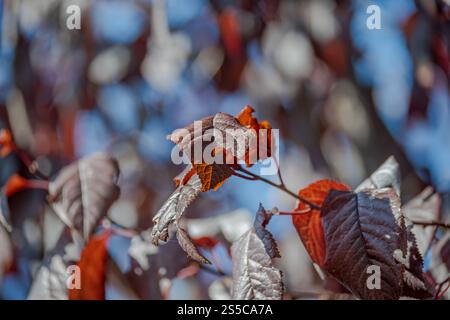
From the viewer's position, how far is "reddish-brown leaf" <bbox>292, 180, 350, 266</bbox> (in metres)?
0.40

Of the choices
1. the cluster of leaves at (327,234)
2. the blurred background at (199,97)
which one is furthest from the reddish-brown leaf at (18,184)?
the cluster of leaves at (327,234)

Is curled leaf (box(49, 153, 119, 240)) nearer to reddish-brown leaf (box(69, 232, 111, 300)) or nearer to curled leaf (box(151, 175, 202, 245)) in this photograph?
reddish-brown leaf (box(69, 232, 111, 300))

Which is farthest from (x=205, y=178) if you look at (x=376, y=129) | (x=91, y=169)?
(x=376, y=129)

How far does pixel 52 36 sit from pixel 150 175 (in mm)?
265

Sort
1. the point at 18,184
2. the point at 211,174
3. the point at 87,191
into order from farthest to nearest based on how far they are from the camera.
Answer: the point at 18,184 → the point at 87,191 → the point at 211,174

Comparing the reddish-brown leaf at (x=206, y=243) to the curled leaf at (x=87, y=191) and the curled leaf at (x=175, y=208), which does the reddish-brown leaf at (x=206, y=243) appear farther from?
the curled leaf at (x=175, y=208)

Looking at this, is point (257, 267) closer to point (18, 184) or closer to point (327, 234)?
point (327, 234)

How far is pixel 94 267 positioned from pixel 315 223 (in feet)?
0.93

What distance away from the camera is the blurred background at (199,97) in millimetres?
581


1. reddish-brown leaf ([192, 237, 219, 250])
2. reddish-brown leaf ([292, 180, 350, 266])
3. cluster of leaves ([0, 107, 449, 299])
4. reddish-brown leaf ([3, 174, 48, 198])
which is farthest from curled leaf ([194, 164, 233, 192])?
reddish-brown leaf ([3, 174, 48, 198])

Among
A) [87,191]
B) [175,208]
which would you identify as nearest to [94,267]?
[87,191]

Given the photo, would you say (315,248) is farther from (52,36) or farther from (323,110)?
(52,36)

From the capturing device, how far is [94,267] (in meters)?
0.56
